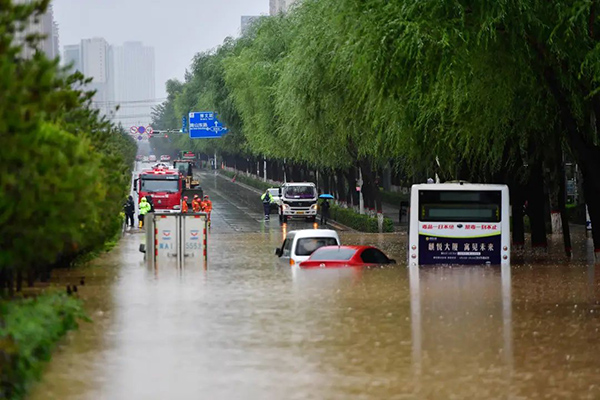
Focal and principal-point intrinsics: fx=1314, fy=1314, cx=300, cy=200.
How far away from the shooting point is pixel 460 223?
34.6 metres

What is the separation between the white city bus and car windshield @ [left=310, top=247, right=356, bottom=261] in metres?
2.14

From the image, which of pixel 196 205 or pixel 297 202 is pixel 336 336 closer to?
pixel 196 205

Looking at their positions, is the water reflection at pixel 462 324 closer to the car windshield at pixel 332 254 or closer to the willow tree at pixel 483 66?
the car windshield at pixel 332 254

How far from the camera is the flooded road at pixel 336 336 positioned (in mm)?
14312

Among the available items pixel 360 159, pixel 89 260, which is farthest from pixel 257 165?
pixel 89 260

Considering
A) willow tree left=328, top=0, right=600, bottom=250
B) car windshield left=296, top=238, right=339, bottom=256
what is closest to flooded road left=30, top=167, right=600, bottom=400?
car windshield left=296, top=238, right=339, bottom=256

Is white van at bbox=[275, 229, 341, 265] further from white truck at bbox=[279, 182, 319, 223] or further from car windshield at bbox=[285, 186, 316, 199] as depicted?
car windshield at bbox=[285, 186, 316, 199]

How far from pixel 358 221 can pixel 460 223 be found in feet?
93.7

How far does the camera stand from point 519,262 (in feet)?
124

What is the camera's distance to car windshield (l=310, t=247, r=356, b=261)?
33.3 metres

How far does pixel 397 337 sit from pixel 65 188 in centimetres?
516

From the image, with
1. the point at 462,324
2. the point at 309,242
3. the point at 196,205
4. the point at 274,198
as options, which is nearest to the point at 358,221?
the point at 196,205

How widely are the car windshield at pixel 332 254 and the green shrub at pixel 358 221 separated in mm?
26160

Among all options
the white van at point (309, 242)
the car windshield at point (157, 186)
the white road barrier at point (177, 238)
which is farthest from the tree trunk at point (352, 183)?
the white van at point (309, 242)
